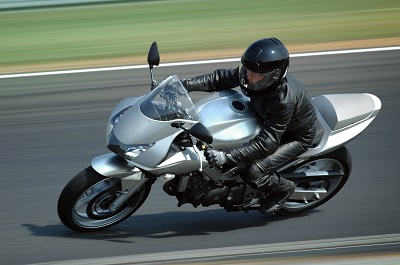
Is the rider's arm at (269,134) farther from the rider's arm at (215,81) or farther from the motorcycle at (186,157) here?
the rider's arm at (215,81)

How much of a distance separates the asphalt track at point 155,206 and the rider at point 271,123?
506 mm

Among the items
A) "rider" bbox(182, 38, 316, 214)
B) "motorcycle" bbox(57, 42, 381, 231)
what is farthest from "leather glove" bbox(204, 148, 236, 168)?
"motorcycle" bbox(57, 42, 381, 231)

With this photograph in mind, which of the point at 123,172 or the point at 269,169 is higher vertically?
the point at 123,172

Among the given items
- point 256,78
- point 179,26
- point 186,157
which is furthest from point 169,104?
point 179,26

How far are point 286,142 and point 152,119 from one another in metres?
1.26

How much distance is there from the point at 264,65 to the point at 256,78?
149mm

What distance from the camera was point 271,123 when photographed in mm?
6289

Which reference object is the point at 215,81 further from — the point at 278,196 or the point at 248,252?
the point at 248,252

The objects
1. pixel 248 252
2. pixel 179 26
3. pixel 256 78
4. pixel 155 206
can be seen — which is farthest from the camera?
pixel 179 26

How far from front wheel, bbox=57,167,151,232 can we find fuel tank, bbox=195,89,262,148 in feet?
2.44

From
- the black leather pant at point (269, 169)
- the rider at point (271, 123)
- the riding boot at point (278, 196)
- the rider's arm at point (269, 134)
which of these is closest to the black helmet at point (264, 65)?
the rider at point (271, 123)

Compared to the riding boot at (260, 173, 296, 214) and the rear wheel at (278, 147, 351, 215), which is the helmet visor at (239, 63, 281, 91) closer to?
the riding boot at (260, 173, 296, 214)

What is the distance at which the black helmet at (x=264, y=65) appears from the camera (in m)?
6.18

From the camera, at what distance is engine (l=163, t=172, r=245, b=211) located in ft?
21.1
